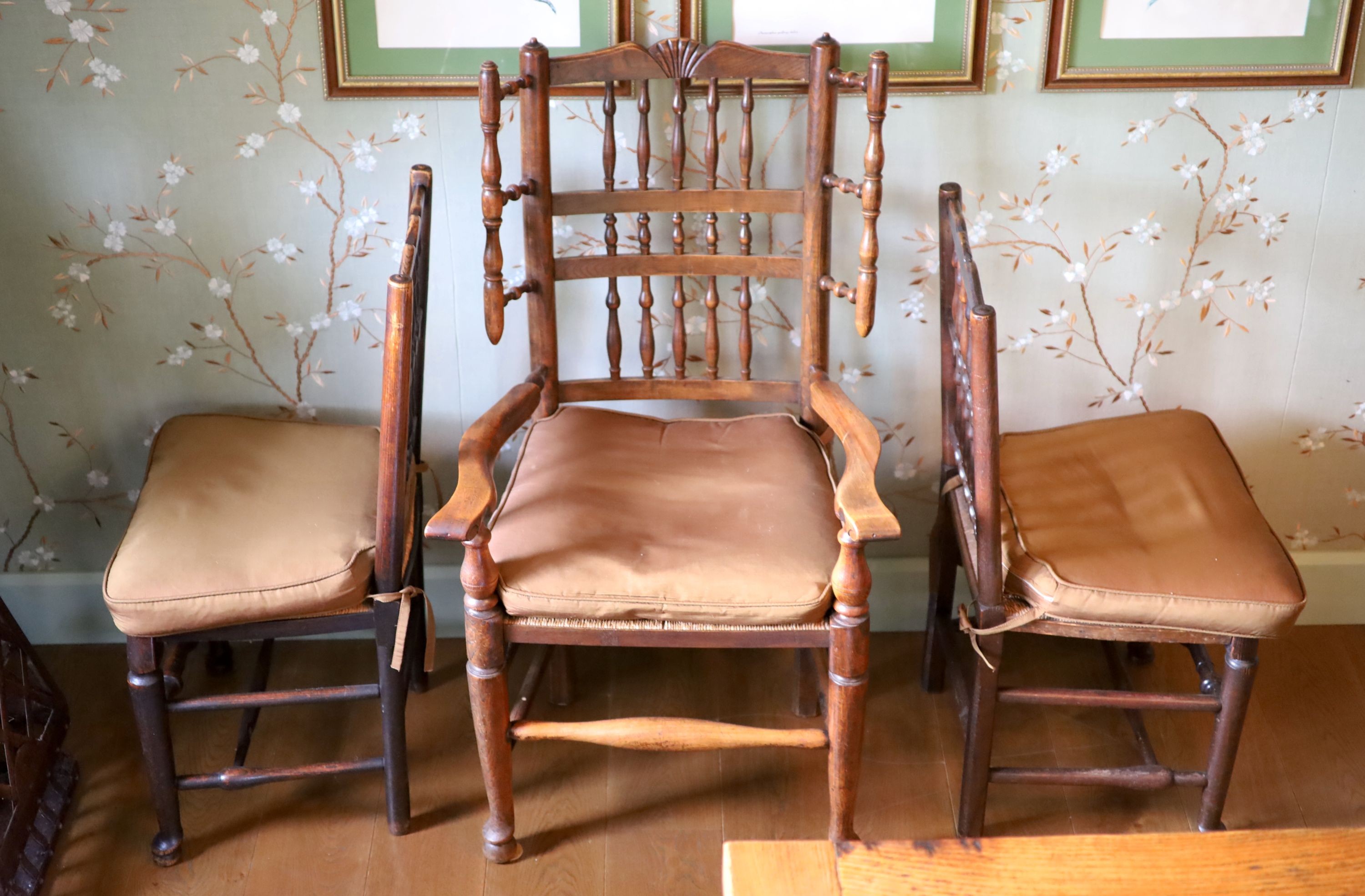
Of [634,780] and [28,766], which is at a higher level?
[28,766]

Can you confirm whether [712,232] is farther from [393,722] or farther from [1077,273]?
[393,722]

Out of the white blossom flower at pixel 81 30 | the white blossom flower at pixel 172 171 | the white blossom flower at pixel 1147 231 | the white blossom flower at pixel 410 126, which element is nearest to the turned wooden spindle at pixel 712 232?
the white blossom flower at pixel 410 126

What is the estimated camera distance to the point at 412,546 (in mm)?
1834

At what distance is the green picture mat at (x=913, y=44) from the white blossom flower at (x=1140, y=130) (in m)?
0.30

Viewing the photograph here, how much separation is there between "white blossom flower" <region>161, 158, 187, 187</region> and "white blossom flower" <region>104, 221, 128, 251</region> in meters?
0.11

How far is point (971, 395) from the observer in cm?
154

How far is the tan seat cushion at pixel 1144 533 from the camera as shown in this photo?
1.56 m

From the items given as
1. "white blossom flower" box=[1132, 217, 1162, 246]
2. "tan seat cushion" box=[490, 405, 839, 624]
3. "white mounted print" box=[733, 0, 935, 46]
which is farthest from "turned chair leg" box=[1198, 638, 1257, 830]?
"white mounted print" box=[733, 0, 935, 46]

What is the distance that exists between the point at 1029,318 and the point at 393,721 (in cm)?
Result: 125

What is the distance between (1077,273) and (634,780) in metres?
1.13

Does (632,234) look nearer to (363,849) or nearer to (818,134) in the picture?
(818,134)

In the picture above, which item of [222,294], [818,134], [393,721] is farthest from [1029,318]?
[222,294]

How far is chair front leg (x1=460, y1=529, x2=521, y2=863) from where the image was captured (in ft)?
4.92

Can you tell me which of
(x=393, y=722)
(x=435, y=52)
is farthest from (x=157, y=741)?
(x=435, y=52)
